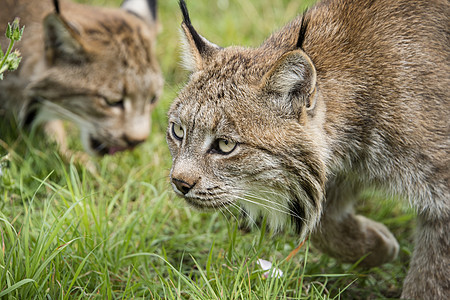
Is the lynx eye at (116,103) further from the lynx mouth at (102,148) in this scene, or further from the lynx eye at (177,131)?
the lynx eye at (177,131)

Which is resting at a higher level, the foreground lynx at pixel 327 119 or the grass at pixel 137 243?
the foreground lynx at pixel 327 119

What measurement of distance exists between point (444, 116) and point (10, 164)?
3426 mm

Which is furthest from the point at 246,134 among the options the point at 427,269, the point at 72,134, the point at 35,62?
the point at 72,134

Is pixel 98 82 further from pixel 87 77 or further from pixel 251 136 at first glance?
pixel 251 136

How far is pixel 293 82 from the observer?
348 centimetres

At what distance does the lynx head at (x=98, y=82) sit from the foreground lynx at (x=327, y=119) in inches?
65.3

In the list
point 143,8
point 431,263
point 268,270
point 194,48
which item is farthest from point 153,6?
point 431,263

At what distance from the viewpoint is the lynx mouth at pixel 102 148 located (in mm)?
5703

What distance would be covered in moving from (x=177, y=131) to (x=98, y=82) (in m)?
1.91

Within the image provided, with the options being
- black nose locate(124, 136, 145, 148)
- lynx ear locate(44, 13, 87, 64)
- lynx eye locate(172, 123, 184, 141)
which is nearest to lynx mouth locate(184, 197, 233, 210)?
lynx eye locate(172, 123, 184, 141)

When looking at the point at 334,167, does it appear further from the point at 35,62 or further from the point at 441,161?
the point at 35,62

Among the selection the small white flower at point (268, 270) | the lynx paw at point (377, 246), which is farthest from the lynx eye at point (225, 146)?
the lynx paw at point (377, 246)

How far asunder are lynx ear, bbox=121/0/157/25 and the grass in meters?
0.95

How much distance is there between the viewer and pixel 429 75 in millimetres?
3797
